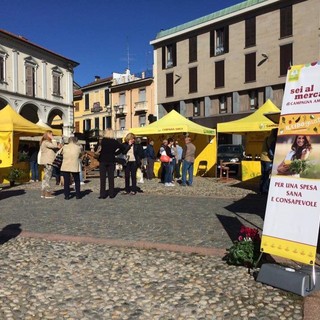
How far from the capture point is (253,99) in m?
32.3

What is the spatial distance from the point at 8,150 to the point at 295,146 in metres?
10.00

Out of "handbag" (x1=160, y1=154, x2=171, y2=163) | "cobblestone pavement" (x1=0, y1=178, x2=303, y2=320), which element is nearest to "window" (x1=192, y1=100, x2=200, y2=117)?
"handbag" (x1=160, y1=154, x2=171, y2=163)

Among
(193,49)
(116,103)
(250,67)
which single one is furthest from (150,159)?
(116,103)

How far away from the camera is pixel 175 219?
270 inches

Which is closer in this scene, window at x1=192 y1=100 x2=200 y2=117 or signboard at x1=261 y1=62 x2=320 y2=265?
signboard at x1=261 y1=62 x2=320 y2=265

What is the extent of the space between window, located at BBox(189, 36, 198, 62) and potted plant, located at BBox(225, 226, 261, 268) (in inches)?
1317

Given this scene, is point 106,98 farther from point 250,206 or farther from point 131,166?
point 250,206

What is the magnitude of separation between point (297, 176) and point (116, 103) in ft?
151

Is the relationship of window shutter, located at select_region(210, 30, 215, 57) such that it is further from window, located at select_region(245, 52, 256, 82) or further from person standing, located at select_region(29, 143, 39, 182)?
person standing, located at select_region(29, 143, 39, 182)

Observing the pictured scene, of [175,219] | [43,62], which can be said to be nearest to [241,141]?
[43,62]

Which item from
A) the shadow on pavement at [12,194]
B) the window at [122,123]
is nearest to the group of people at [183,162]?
the shadow on pavement at [12,194]

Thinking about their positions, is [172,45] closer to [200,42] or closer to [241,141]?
[200,42]

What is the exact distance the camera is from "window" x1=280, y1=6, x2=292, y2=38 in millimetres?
29594

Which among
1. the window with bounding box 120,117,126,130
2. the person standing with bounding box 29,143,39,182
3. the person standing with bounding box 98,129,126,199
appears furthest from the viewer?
the window with bounding box 120,117,126,130
